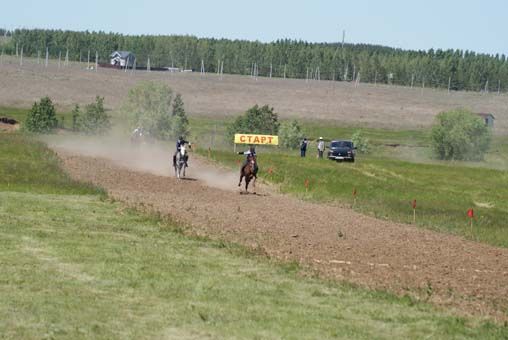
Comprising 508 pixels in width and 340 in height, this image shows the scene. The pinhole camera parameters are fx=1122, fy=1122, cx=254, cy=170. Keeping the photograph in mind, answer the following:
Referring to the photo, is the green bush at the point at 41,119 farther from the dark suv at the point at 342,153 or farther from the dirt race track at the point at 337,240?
the dirt race track at the point at 337,240

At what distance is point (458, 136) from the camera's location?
A: 11388 centimetres

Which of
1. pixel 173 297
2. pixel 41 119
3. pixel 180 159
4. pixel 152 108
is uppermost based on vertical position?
pixel 173 297

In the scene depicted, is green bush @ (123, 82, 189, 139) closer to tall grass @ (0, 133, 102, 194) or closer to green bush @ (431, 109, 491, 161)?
green bush @ (431, 109, 491, 161)

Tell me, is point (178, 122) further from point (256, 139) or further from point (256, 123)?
point (256, 139)

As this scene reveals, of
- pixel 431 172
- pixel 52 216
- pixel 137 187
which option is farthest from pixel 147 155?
pixel 52 216

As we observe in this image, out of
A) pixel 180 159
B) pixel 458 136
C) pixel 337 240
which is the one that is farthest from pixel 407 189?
pixel 458 136

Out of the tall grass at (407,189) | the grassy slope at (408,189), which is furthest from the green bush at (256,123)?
the grassy slope at (408,189)

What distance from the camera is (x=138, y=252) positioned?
24594 mm

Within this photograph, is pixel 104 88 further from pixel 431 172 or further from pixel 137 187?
pixel 137 187

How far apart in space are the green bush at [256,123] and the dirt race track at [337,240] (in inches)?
2481

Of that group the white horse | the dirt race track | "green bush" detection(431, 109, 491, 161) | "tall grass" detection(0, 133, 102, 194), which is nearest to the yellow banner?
"green bush" detection(431, 109, 491, 161)

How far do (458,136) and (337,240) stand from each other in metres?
86.2

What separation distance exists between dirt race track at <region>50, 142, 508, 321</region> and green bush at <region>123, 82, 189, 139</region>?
194ft

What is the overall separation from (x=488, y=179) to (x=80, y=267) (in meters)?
52.2
